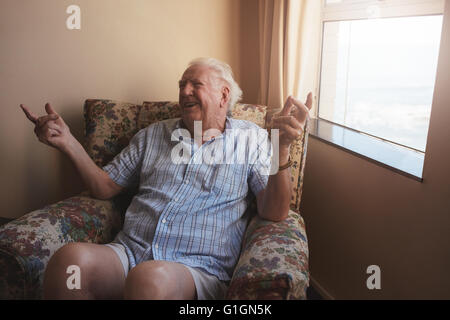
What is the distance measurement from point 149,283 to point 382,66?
1367 millimetres

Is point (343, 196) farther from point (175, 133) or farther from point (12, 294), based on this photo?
point (12, 294)

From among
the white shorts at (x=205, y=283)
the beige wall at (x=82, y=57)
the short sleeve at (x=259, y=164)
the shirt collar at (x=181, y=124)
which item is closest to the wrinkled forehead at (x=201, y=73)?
the shirt collar at (x=181, y=124)

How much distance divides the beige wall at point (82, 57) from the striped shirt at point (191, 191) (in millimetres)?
585

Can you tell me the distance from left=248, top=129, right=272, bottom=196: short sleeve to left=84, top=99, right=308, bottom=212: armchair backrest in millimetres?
215

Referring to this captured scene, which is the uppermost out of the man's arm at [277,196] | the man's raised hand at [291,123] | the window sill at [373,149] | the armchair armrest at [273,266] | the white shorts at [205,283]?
the man's raised hand at [291,123]

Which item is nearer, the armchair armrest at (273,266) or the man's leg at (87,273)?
the armchair armrest at (273,266)

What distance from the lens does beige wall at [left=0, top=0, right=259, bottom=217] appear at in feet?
6.28

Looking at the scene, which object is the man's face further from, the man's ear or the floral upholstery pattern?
the floral upholstery pattern

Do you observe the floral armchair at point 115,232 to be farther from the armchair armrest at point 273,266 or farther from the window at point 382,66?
the window at point 382,66

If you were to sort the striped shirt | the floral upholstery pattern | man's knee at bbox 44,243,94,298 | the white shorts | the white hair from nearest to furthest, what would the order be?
man's knee at bbox 44,243,94,298
the white shorts
the striped shirt
the white hair
the floral upholstery pattern

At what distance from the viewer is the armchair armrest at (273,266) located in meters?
0.98

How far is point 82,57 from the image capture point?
1961 millimetres

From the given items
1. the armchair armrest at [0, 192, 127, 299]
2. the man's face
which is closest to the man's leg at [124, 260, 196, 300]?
the armchair armrest at [0, 192, 127, 299]

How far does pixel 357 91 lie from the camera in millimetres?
1862
